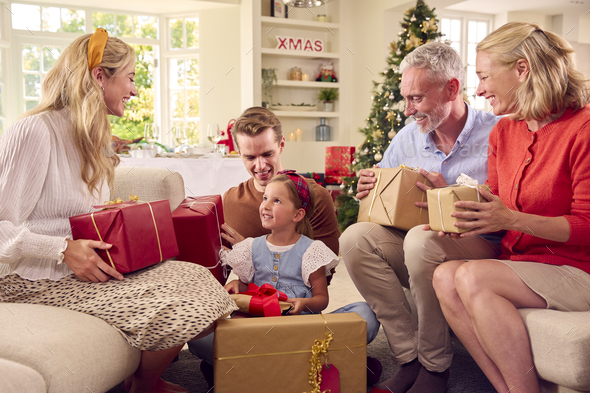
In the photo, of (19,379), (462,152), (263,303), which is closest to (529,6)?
(462,152)

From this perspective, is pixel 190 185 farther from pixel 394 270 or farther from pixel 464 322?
pixel 464 322

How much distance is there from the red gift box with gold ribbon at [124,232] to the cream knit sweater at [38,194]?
0.08m

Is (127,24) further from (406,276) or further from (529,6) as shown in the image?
(406,276)

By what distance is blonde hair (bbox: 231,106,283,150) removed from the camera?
6.20 ft

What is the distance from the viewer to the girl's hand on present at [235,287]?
1.67 m

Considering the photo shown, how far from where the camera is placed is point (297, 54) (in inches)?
240

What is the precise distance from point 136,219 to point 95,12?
19.7 ft

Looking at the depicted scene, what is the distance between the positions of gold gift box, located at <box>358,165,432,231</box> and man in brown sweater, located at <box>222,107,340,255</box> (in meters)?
0.30

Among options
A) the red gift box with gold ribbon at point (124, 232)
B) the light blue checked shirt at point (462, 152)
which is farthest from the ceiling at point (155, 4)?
the red gift box with gold ribbon at point (124, 232)

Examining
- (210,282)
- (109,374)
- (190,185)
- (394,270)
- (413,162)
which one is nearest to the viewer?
(109,374)

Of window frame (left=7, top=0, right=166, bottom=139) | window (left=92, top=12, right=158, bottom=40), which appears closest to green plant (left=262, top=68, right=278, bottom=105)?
window (left=92, top=12, right=158, bottom=40)

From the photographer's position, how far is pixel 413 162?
6.51 ft

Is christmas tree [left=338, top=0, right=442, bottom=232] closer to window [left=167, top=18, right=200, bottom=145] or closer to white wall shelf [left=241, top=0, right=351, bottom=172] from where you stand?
white wall shelf [left=241, top=0, right=351, bottom=172]

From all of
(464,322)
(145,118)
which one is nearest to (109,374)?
(464,322)
